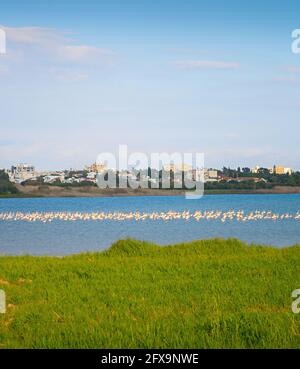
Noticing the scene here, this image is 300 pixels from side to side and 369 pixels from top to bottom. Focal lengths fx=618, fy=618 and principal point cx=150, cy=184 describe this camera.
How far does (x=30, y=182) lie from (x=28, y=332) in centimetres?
6127

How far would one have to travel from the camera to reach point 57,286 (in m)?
11.0

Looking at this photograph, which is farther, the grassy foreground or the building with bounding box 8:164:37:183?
the building with bounding box 8:164:37:183

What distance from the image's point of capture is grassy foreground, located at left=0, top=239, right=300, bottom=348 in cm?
713

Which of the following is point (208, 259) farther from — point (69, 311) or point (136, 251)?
point (69, 311)

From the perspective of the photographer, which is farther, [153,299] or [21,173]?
[21,173]

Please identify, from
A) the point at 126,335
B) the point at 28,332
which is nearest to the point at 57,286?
the point at 28,332

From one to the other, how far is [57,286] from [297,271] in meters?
4.83

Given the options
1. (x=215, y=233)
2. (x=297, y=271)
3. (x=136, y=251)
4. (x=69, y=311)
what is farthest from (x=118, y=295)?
(x=215, y=233)

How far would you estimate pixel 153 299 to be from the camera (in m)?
9.62

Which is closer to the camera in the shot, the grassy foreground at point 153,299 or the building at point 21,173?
the grassy foreground at point 153,299

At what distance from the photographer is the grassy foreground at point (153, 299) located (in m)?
7.13

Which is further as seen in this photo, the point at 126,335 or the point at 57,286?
the point at 57,286
